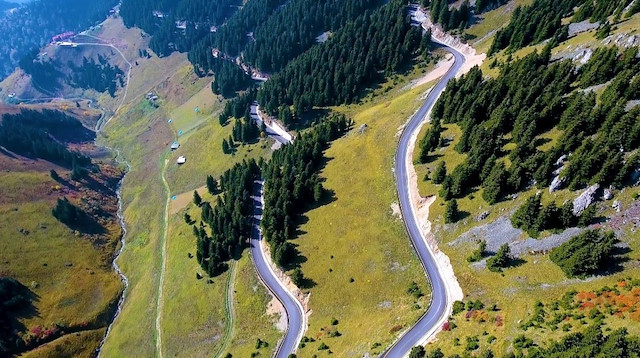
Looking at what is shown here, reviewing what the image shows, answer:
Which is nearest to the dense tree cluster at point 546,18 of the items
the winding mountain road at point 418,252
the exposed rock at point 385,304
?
the winding mountain road at point 418,252

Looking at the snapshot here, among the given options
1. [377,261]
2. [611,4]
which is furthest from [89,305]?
[611,4]

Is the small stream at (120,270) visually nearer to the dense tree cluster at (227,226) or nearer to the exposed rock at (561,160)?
the dense tree cluster at (227,226)

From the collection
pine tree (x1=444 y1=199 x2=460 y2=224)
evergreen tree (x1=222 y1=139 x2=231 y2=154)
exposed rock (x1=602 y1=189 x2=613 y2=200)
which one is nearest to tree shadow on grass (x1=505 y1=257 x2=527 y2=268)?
pine tree (x1=444 y1=199 x2=460 y2=224)

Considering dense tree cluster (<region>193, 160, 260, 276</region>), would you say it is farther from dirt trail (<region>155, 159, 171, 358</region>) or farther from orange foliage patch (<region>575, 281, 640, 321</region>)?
orange foliage patch (<region>575, 281, 640, 321</region>)

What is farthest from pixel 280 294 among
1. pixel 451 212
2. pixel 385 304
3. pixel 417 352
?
pixel 451 212

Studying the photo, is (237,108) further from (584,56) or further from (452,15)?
(584,56)

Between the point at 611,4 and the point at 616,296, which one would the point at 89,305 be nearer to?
the point at 616,296
